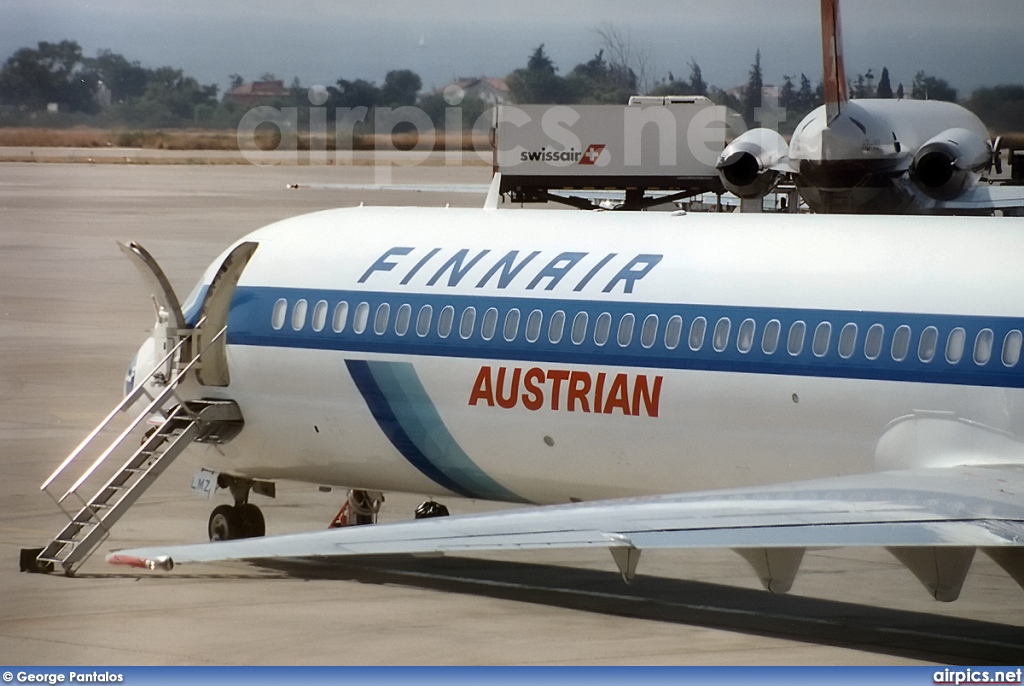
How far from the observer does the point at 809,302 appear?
16.8m

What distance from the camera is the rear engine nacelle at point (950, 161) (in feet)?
123

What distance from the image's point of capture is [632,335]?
17.7 meters

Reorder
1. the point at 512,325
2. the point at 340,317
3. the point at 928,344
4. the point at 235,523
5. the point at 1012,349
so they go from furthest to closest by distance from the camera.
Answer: the point at 235,523 < the point at 340,317 < the point at 512,325 < the point at 928,344 < the point at 1012,349

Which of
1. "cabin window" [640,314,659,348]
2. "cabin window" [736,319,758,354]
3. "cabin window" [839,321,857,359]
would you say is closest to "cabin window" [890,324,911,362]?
"cabin window" [839,321,857,359]

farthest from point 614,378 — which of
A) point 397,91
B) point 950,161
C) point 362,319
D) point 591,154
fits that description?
point 591,154

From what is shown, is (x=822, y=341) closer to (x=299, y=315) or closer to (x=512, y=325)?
(x=512, y=325)

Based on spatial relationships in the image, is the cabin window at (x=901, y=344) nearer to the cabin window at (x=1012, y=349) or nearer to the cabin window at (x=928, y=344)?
the cabin window at (x=928, y=344)

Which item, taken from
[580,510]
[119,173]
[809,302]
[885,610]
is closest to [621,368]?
[809,302]

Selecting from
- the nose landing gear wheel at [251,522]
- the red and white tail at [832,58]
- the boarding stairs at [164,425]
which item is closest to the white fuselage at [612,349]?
the boarding stairs at [164,425]

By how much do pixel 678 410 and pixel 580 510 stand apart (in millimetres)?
4840

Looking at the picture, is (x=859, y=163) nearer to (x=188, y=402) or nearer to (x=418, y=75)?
(x=418, y=75)

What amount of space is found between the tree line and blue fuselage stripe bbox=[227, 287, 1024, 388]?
19.1 ft

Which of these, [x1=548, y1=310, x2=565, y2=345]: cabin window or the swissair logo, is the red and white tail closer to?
[x1=548, y1=310, x2=565, y2=345]: cabin window

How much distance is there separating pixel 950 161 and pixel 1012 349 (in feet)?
73.9
